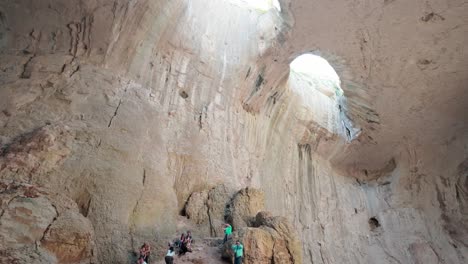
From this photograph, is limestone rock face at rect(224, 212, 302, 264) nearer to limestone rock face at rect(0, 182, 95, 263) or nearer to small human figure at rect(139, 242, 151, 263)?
small human figure at rect(139, 242, 151, 263)

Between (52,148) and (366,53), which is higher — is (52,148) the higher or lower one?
the lower one

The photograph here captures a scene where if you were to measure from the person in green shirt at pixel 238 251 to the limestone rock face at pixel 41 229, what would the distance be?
3.25 meters

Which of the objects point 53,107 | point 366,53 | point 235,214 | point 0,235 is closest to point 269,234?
point 235,214

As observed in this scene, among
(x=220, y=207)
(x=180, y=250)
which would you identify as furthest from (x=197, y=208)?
(x=180, y=250)

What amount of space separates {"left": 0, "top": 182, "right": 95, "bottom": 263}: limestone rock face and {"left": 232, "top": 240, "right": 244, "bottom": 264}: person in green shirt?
3253mm

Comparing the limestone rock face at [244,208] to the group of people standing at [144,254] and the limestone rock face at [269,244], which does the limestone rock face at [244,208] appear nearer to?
the limestone rock face at [269,244]

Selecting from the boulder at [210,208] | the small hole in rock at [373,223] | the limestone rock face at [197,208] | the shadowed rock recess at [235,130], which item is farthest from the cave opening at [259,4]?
the small hole in rock at [373,223]

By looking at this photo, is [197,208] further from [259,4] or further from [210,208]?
[259,4]

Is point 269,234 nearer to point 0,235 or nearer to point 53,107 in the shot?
point 0,235

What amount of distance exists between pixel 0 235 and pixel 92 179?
2.68 metres

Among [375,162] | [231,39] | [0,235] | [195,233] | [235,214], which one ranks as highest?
[231,39]

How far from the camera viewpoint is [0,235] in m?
6.83

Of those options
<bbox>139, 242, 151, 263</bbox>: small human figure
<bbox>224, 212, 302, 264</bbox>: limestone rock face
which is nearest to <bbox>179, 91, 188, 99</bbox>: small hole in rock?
<bbox>224, 212, 302, 264</bbox>: limestone rock face

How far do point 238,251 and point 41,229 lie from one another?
437 centimetres
